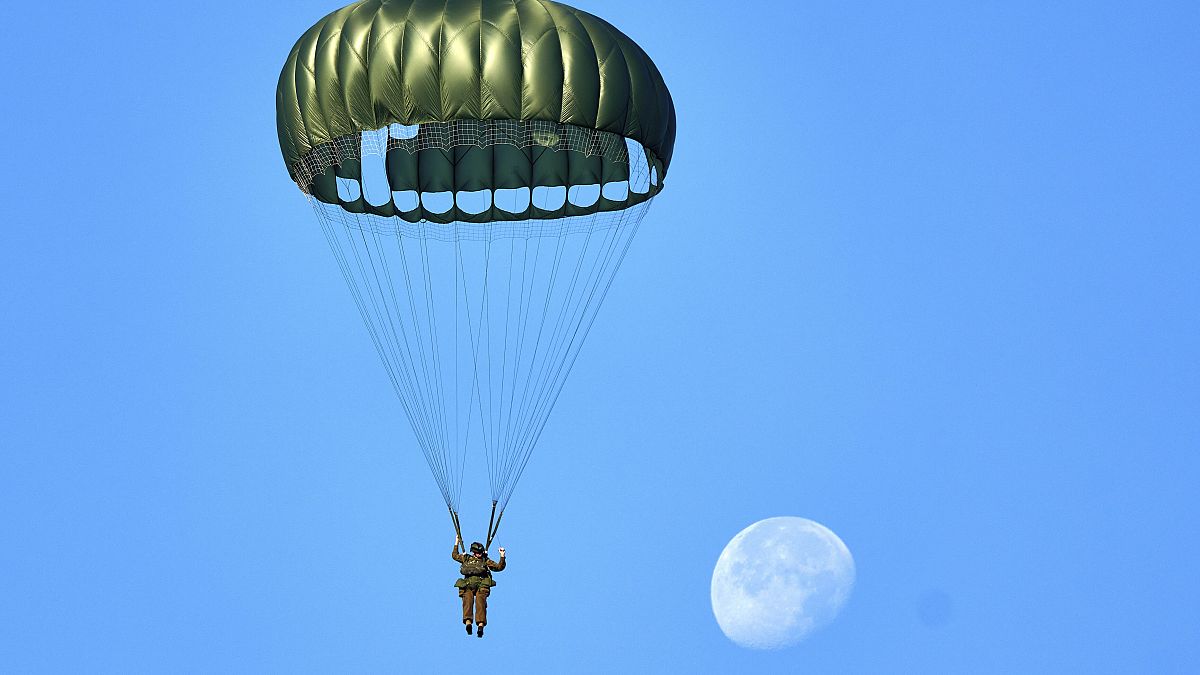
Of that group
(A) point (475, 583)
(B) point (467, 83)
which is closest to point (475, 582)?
(A) point (475, 583)

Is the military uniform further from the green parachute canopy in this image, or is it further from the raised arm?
the green parachute canopy

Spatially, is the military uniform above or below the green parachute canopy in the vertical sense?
below

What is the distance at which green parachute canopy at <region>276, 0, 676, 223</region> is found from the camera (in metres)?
37.5

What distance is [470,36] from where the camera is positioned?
37.7 m

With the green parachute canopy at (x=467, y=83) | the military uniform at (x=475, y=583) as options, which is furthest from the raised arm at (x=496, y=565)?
the green parachute canopy at (x=467, y=83)

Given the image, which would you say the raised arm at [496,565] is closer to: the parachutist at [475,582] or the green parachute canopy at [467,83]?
the parachutist at [475,582]

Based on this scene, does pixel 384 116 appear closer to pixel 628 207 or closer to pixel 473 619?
pixel 628 207

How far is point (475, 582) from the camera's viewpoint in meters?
37.7

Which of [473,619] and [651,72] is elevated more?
[651,72]

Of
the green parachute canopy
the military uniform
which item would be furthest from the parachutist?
the green parachute canopy

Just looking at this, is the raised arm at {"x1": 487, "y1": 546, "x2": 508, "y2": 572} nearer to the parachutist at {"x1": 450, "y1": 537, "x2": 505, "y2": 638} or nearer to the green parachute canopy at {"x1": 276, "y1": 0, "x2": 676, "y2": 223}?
the parachutist at {"x1": 450, "y1": 537, "x2": 505, "y2": 638}

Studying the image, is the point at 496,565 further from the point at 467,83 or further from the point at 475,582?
the point at 467,83

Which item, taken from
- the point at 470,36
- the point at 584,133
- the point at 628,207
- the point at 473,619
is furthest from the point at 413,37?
the point at 473,619

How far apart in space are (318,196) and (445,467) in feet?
20.5
